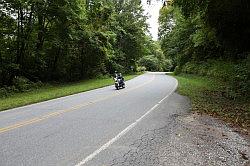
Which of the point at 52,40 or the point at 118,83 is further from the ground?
the point at 52,40

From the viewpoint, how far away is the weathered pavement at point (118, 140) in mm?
6605

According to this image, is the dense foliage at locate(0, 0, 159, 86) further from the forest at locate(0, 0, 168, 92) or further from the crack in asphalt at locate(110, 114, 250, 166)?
the crack in asphalt at locate(110, 114, 250, 166)

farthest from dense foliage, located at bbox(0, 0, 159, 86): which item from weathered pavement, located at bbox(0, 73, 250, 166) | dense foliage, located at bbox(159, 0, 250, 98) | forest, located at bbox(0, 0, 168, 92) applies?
weathered pavement, located at bbox(0, 73, 250, 166)

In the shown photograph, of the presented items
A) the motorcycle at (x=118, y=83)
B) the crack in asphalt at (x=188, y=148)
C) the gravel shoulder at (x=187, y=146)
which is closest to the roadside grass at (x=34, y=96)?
the motorcycle at (x=118, y=83)

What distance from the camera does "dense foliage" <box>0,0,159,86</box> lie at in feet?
92.8

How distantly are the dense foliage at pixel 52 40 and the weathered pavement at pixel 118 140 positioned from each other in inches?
504

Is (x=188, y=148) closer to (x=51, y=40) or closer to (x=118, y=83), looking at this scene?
(x=118, y=83)

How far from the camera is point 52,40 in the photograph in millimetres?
32344

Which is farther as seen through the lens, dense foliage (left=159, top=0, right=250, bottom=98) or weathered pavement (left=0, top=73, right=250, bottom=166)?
dense foliage (left=159, top=0, right=250, bottom=98)

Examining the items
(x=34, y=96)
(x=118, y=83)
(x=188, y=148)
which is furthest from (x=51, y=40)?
(x=188, y=148)

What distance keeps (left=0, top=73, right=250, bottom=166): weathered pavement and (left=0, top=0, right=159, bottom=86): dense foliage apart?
42.0ft

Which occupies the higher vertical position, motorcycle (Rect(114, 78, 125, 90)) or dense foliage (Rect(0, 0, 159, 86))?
dense foliage (Rect(0, 0, 159, 86))

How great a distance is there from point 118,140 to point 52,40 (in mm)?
25808

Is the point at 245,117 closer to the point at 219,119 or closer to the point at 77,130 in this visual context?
the point at 219,119
